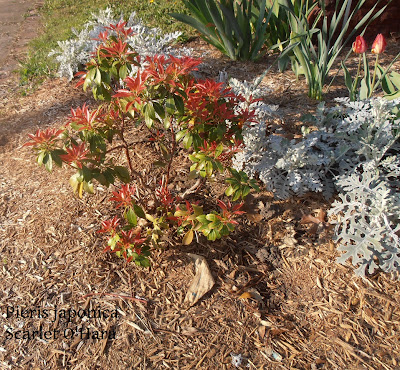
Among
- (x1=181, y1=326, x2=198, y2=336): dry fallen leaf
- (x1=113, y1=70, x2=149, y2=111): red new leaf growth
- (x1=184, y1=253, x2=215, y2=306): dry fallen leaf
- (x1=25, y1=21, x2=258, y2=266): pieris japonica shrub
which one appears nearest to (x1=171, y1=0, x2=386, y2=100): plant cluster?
(x1=25, y1=21, x2=258, y2=266): pieris japonica shrub

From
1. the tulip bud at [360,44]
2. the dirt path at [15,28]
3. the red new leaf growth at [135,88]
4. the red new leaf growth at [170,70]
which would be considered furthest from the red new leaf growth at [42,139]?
the dirt path at [15,28]

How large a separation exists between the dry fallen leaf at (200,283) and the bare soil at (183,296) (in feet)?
0.14

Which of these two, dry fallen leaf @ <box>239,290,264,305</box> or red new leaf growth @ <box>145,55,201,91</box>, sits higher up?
red new leaf growth @ <box>145,55,201,91</box>

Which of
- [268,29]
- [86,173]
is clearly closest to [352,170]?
[86,173]

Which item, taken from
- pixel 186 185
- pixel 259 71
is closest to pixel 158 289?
pixel 186 185

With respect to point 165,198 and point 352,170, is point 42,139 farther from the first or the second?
point 352,170

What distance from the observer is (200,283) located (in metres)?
2.00

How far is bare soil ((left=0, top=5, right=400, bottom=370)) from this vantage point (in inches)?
69.9

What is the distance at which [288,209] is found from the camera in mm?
2404

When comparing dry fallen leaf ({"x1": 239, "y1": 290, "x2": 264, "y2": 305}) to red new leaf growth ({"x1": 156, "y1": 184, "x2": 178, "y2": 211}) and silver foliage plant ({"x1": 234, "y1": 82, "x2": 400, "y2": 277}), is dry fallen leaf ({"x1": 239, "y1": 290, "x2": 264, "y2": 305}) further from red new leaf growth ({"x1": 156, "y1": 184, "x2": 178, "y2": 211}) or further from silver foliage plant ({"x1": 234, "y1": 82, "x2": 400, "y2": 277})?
red new leaf growth ({"x1": 156, "y1": 184, "x2": 178, "y2": 211})

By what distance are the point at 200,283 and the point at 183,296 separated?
12cm

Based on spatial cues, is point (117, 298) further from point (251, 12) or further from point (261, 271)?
point (251, 12)

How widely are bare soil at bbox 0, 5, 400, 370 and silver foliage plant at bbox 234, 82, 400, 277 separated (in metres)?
0.16

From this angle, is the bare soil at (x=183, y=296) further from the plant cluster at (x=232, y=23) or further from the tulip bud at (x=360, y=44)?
the plant cluster at (x=232, y=23)
